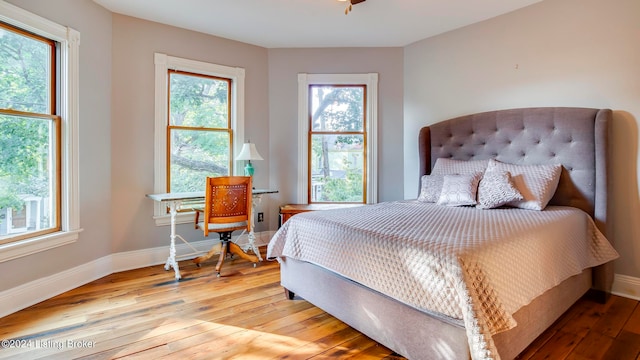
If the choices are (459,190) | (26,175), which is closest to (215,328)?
(26,175)

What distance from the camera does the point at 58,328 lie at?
6.81 feet

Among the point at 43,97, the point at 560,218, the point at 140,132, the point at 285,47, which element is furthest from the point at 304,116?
the point at 560,218

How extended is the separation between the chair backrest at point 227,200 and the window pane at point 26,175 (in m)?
1.24

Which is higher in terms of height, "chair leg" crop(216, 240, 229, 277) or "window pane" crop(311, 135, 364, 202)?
"window pane" crop(311, 135, 364, 202)

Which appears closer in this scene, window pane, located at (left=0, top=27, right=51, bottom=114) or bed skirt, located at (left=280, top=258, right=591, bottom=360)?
bed skirt, located at (left=280, top=258, right=591, bottom=360)

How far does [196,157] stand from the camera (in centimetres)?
370

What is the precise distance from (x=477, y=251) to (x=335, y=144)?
9.36ft

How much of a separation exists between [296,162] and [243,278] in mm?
1654

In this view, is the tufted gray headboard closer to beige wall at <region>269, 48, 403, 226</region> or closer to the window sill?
beige wall at <region>269, 48, 403, 226</region>

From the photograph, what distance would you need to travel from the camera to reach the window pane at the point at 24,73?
2.34 meters

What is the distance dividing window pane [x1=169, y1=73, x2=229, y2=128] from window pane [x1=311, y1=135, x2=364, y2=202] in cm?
119

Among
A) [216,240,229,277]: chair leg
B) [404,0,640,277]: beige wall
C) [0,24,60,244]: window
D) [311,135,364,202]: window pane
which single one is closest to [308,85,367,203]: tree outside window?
[311,135,364,202]: window pane

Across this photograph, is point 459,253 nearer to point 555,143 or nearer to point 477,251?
point 477,251

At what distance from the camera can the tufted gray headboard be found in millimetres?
2490
